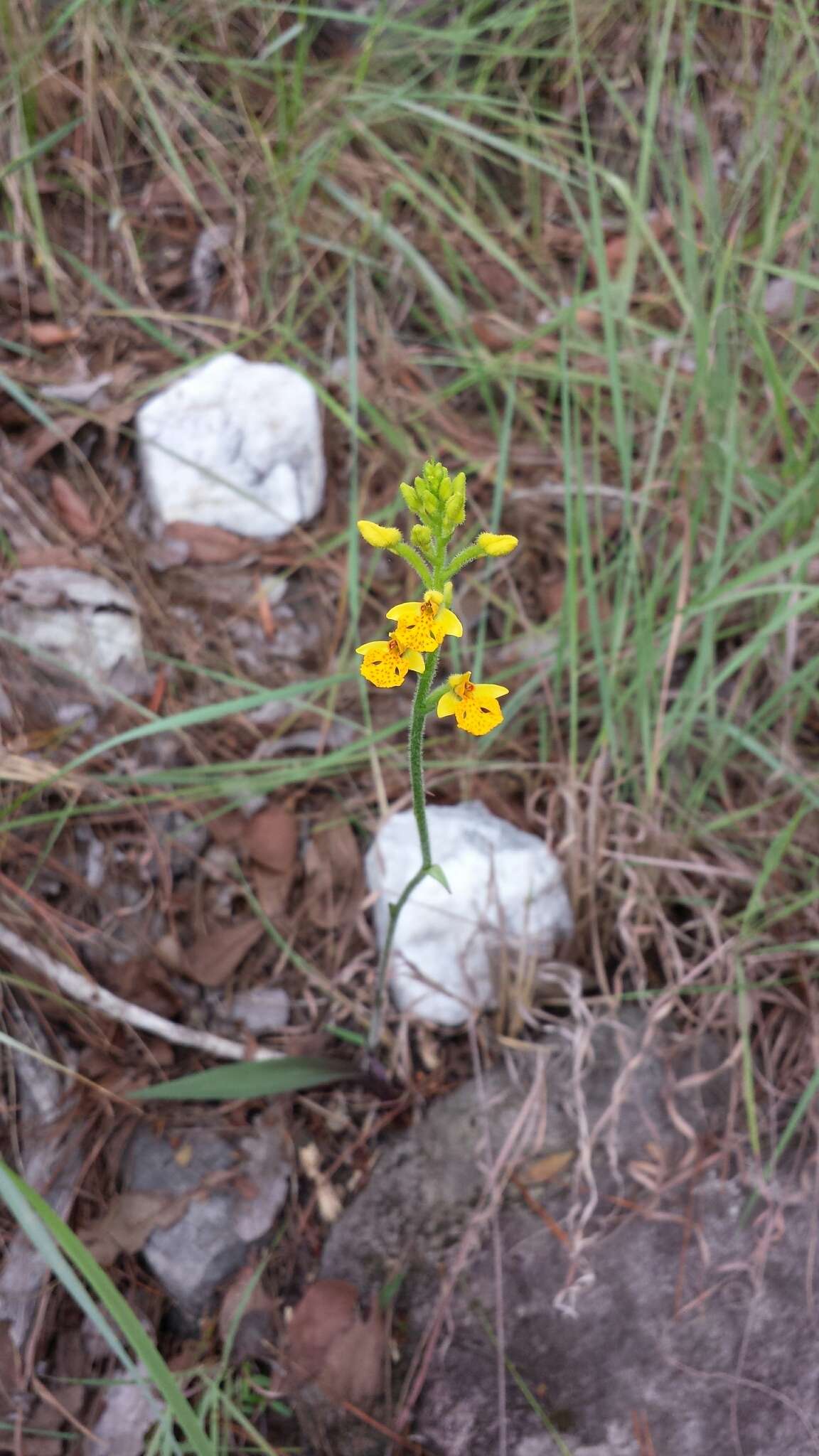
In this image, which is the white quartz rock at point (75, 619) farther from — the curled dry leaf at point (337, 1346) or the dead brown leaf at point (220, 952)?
the curled dry leaf at point (337, 1346)

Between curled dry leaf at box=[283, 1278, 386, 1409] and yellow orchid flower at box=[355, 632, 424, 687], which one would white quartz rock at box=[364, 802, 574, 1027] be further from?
yellow orchid flower at box=[355, 632, 424, 687]

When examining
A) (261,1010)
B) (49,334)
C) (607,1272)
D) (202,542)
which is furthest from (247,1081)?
(49,334)

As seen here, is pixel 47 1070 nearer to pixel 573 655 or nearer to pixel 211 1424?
pixel 211 1424

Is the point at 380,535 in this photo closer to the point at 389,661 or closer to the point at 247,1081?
the point at 389,661

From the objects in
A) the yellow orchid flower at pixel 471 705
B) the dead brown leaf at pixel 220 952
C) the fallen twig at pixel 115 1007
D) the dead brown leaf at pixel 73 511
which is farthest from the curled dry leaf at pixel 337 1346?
the dead brown leaf at pixel 73 511

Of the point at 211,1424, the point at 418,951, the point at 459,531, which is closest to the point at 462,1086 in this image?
the point at 418,951

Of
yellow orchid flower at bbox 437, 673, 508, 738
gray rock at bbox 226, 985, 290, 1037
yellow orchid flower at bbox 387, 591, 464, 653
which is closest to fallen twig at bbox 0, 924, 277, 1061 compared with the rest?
gray rock at bbox 226, 985, 290, 1037

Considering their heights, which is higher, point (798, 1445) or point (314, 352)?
point (314, 352)
